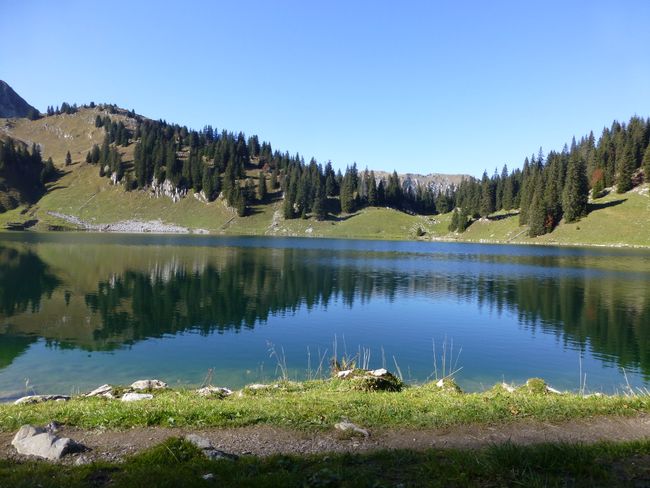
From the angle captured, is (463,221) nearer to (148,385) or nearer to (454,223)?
(454,223)

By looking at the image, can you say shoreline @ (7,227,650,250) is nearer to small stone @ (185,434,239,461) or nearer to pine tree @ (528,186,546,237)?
pine tree @ (528,186,546,237)

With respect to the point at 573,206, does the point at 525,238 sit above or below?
below

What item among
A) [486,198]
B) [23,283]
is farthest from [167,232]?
[23,283]

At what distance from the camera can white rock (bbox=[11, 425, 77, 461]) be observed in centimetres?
934

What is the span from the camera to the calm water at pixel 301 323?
2583 cm

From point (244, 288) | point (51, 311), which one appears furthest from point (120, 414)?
point (244, 288)

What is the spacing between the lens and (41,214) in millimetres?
193875

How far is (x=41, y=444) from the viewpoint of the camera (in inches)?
377

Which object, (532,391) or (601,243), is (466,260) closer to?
(601,243)

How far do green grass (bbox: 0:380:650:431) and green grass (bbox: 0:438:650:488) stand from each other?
2.61m

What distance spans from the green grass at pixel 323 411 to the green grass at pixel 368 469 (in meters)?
2.61

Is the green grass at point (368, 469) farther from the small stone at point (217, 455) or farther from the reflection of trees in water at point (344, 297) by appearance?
the reflection of trees in water at point (344, 297)

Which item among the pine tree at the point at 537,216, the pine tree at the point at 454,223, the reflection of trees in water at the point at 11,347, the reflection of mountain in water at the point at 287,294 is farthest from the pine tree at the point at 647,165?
the reflection of trees in water at the point at 11,347

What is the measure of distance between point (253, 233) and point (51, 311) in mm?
151953
